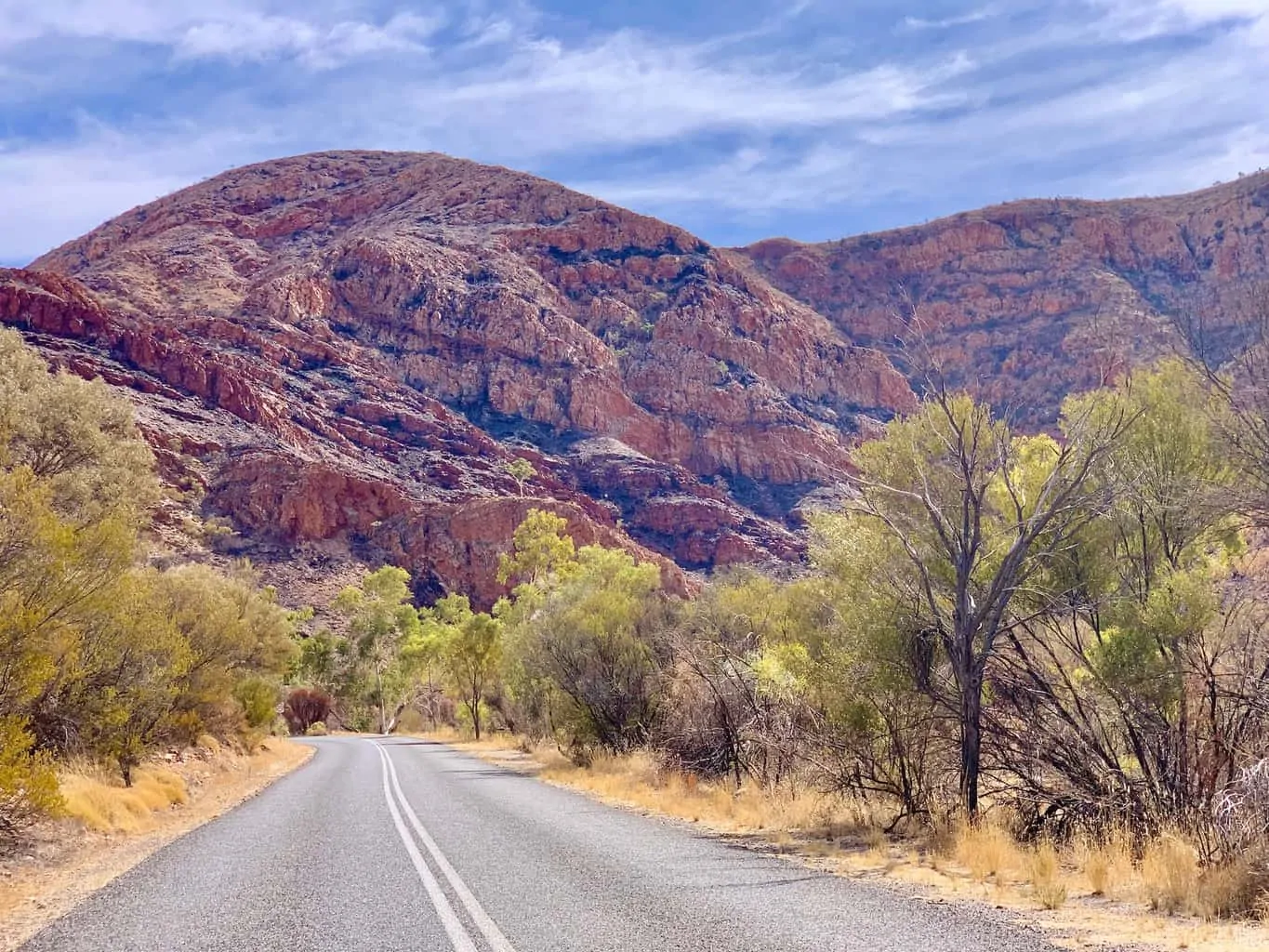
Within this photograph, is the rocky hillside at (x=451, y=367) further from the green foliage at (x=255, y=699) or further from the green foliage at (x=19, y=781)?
the green foliage at (x=19, y=781)

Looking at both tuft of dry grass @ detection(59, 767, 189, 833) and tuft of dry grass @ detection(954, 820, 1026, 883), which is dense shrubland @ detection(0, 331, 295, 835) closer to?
tuft of dry grass @ detection(59, 767, 189, 833)

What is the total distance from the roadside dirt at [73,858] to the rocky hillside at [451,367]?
56.0m

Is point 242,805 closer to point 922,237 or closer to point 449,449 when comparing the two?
point 449,449

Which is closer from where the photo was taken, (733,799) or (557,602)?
(733,799)

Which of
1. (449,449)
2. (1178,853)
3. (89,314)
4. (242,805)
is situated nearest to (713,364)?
(449,449)

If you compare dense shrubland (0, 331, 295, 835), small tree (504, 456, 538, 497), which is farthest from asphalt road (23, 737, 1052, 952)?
small tree (504, 456, 538, 497)

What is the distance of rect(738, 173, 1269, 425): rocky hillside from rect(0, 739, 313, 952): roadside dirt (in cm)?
8608

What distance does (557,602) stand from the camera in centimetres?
2992

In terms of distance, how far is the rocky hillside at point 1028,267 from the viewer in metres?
111

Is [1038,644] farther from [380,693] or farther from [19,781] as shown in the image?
[380,693]

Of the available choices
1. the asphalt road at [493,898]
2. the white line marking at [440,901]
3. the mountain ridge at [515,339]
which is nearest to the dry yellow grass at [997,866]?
the asphalt road at [493,898]

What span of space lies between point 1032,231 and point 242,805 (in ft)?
481

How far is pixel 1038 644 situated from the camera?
36.6ft

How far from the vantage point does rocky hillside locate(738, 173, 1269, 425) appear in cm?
11094
